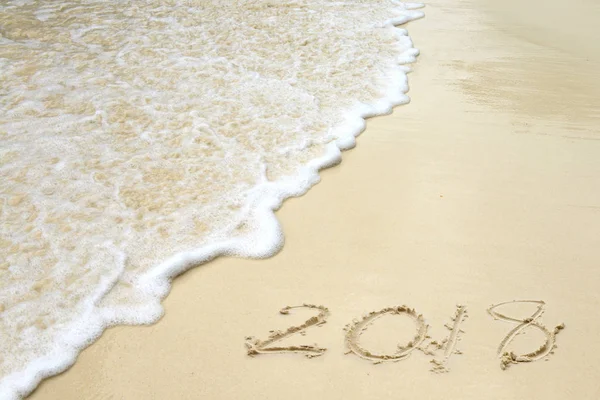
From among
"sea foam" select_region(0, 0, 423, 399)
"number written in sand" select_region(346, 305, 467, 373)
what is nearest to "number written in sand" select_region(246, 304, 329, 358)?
"number written in sand" select_region(346, 305, 467, 373)

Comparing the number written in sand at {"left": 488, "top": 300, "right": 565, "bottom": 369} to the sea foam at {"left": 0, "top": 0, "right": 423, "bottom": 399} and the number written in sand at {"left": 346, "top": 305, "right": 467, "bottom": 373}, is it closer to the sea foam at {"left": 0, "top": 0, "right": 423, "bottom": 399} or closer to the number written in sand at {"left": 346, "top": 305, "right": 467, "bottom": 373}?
the number written in sand at {"left": 346, "top": 305, "right": 467, "bottom": 373}

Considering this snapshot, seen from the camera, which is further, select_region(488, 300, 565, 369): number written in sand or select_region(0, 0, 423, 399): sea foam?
select_region(0, 0, 423, 399): sea foam

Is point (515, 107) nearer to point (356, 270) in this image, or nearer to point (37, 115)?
point (356, 270)

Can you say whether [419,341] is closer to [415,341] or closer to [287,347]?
[415,341]

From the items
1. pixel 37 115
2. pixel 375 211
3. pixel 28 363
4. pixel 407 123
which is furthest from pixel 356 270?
pixel 37 115

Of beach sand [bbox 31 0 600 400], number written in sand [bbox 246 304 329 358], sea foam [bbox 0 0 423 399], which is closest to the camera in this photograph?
beach sand [bbox 31 0 600 400]

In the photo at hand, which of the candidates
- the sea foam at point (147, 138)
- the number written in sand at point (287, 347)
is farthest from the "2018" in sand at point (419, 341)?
the sea foam at point (147, 138)

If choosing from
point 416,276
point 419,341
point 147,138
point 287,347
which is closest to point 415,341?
point 419,341
